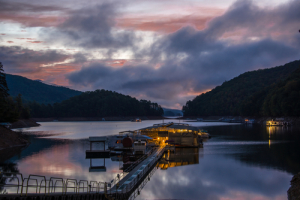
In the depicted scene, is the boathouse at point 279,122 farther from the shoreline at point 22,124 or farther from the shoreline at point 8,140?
the shoreline at point 22,124

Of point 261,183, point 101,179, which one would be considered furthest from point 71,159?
point 261,183

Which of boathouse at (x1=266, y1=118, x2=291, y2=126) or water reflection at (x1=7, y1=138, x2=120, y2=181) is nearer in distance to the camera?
water reflection at (x1=7, y1=138, x2=120, y2=181)

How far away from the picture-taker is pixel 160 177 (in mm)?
31141

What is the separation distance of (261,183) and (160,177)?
10.1 metres

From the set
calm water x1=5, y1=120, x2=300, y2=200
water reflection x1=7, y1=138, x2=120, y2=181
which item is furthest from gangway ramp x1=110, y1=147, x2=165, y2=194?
water reflection x1=7, y1=138, x2=120, y2=181

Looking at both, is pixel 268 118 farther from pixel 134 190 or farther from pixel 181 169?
pixel 134 190

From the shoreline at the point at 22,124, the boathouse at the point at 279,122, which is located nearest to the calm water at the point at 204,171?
the shoreline at the point at 22,124

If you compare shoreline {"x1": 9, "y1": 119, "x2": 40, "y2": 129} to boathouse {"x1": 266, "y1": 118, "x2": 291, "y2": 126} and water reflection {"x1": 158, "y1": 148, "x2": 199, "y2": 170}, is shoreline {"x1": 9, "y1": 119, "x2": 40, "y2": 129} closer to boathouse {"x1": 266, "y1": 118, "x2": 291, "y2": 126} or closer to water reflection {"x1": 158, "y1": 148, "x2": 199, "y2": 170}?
water reflection {"x1": 158, "y1": 148, "x2": 199, "y2": 170}

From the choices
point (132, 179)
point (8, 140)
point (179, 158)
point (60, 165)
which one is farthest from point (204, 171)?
point (8, 140)

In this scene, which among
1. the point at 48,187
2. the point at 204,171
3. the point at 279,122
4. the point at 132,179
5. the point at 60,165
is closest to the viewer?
the point at 48,187

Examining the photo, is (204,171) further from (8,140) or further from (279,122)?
(279,122)

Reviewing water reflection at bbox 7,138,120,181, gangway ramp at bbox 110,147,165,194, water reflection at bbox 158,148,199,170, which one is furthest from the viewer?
water reflection at bbox 158,148,199,170

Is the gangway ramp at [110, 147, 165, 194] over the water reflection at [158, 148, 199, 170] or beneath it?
over

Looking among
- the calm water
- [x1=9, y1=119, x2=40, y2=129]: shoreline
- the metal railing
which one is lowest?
the calm water
